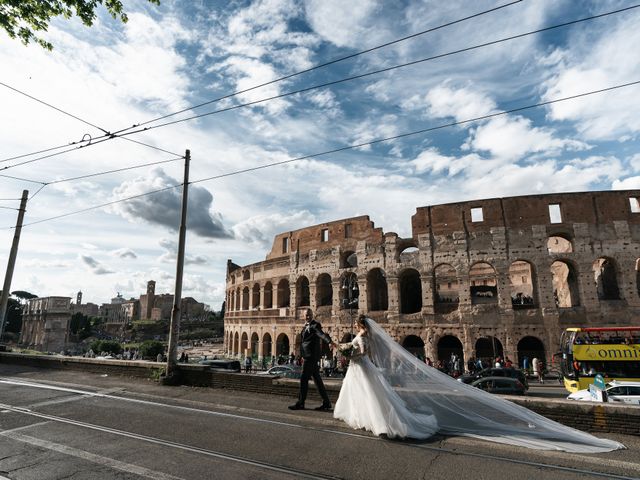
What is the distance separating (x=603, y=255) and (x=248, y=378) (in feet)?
77.6

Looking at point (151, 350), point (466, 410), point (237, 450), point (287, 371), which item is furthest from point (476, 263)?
point (151, 350)

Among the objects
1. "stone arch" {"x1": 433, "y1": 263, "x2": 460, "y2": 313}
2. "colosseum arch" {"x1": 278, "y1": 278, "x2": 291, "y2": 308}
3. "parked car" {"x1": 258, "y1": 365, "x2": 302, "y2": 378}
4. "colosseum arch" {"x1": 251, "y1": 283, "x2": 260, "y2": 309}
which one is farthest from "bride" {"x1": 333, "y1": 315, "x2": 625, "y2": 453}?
"colosseum arch" {"x1": 251, "y1": 283, "x2": 260, "y2": 309}

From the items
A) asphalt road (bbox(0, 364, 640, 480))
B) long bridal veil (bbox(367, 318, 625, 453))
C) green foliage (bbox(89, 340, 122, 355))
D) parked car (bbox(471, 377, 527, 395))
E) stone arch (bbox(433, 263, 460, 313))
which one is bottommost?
green foliage (bbox(89, 340, 122, 355))

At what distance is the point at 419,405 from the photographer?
550cm

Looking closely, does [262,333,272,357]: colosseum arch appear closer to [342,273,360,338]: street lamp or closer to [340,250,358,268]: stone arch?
→ [342,273,360,338]: street lamp

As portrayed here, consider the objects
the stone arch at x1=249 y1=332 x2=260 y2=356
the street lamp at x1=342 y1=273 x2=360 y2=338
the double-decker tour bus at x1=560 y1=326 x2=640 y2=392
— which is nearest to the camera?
the street lamp at x1=342 y1=273 x2=360 y2=338

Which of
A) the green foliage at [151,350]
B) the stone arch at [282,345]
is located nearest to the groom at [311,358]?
the stone arch at [282,345]

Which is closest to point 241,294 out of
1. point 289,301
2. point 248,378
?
point 289,301

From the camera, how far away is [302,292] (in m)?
31.1

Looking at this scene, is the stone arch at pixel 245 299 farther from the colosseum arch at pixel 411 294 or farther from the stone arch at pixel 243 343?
the colosseum arch at pixel 411 294

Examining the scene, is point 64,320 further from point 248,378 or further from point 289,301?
point 248,378

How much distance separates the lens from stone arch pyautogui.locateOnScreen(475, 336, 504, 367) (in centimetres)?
2217

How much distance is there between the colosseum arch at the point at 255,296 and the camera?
33.6 m

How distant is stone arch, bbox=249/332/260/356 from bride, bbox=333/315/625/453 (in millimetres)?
28048
